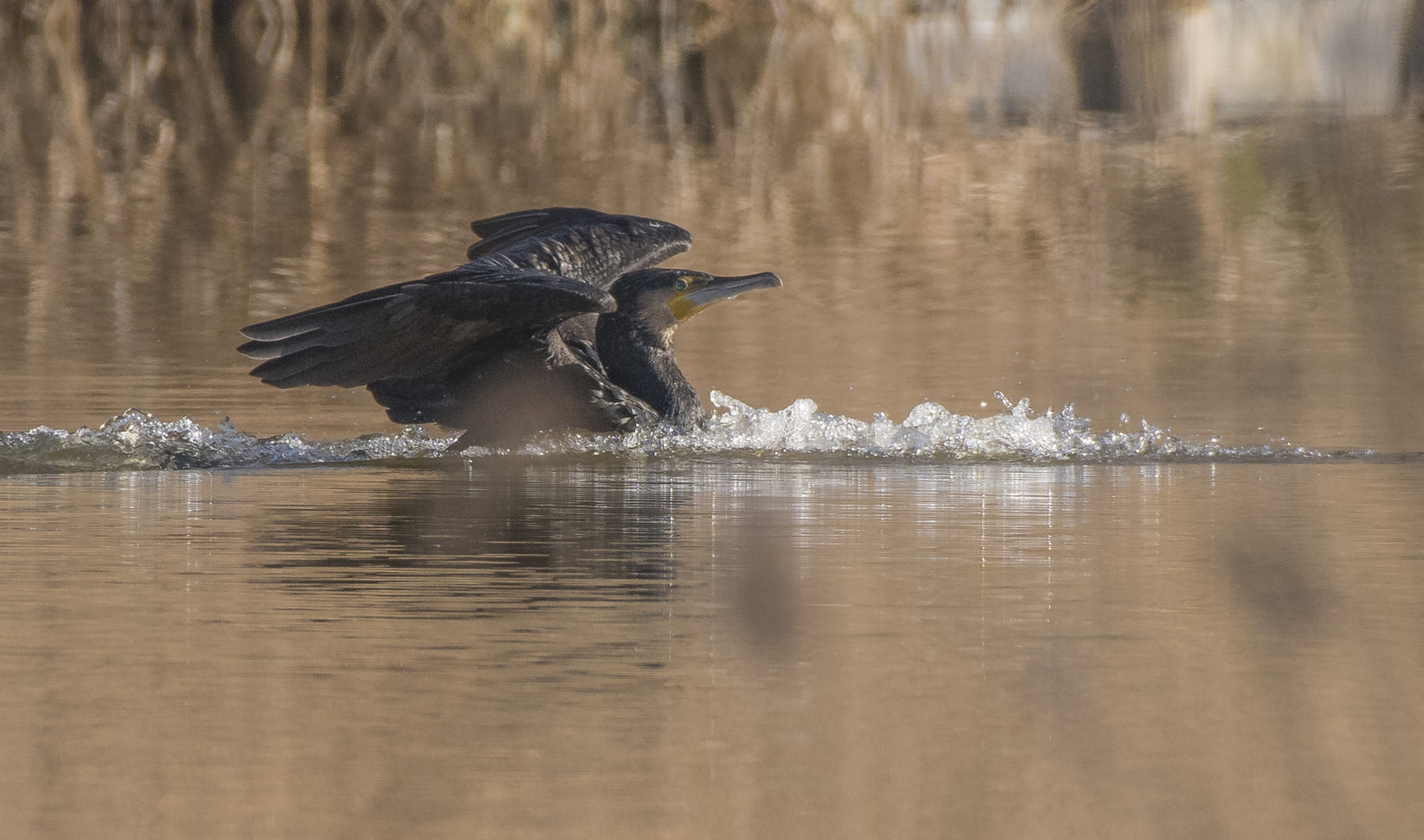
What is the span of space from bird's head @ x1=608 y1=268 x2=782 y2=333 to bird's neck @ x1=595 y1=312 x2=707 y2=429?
0.05 metres

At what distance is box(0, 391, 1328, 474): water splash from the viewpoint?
8930 mm

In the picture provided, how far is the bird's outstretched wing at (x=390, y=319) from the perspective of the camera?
28.5ft

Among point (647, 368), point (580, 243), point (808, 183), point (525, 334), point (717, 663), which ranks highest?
point (808, 183)

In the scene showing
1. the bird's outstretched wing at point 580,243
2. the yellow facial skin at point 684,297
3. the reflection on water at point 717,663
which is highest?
the bird's outstretched wing at point 580,243

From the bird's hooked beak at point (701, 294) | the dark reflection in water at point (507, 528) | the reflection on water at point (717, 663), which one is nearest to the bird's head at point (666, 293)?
the bird's hooked beak at point (701, 294)

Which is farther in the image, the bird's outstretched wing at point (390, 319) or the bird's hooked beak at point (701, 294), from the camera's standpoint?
the bird's hooked beak at point (701, 294)

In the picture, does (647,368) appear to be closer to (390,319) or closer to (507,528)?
(390,319)

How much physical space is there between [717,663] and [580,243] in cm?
544

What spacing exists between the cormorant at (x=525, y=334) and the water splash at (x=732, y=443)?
19cm

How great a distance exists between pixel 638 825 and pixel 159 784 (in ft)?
3.16

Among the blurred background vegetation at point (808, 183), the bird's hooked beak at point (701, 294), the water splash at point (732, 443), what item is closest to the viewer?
the water splash at point (732, 443)

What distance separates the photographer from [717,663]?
17.9 ft

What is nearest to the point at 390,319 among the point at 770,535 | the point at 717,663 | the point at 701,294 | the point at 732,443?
the point at 732,443

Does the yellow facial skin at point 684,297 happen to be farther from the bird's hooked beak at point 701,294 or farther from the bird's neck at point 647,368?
the bird's neck at point 647,368
